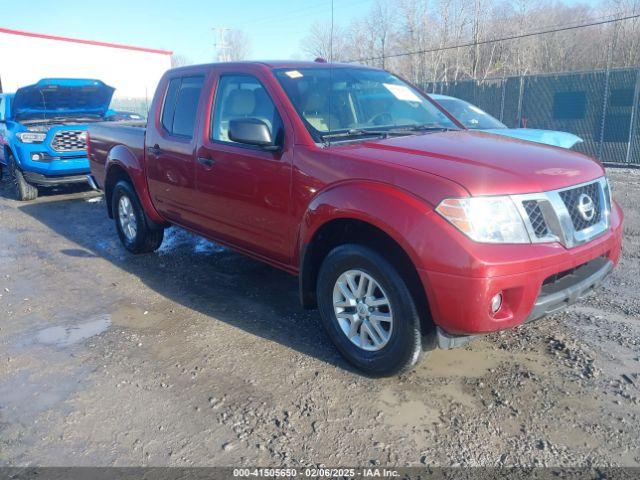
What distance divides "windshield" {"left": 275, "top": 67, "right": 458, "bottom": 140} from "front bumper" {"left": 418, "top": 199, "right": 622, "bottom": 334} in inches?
56.4

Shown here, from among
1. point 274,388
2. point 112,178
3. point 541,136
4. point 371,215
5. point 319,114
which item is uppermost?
point 319,114

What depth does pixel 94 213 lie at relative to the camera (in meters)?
8.39

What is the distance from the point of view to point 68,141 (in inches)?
363

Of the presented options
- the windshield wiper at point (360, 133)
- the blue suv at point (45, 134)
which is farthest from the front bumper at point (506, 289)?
the blue suv at point (45, 134)

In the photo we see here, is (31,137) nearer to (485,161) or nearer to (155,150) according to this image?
(155,150)

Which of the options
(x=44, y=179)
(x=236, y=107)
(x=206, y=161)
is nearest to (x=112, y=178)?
(x=206, y=161)

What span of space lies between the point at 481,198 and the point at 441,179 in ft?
0.77

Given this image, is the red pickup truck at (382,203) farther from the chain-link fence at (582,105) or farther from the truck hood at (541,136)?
the chain-link fence at (582,105)

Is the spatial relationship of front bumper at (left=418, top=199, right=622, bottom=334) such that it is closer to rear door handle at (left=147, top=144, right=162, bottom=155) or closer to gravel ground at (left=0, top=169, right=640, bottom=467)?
gravel ground at (left=0, top=169, right=640, bottom=467)

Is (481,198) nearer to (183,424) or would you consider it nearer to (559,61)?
(183,424)

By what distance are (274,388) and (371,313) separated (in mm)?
755

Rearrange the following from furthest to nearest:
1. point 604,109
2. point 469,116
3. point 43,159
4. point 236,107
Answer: point 604,109 < point 43,159 < point 469,116 < point 236,107

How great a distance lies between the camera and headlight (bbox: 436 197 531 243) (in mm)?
2729

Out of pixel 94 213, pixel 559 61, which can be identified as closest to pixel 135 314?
pixel 94 213
